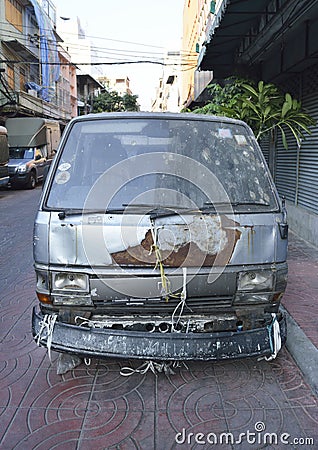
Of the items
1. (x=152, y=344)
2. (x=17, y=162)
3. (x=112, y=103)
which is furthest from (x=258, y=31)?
(x=112, y=103)

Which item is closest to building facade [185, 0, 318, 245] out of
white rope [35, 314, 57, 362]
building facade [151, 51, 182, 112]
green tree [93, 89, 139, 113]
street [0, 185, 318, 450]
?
street [0, 185, 318, 450]

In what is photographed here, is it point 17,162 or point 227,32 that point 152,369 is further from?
point 17,162

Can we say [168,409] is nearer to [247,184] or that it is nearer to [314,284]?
[247,184]

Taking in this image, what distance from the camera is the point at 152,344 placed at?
318cm

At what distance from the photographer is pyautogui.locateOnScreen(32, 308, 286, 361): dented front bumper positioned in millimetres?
3170

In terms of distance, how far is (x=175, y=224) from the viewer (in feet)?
10.7

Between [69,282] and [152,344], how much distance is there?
737 mm

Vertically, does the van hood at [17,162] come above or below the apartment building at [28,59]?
below

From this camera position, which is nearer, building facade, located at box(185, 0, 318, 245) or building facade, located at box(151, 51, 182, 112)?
building facade, located at box(185, 0, 318, 245)

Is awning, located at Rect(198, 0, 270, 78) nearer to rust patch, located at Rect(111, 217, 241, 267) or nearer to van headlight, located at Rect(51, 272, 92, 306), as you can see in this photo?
rust patch, located at Rect(111, 217, 241, 267)

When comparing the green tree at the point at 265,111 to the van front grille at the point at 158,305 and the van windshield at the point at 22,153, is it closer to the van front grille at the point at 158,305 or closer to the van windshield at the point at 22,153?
the van front grille at the point at 158,305

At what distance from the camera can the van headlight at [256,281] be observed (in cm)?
335

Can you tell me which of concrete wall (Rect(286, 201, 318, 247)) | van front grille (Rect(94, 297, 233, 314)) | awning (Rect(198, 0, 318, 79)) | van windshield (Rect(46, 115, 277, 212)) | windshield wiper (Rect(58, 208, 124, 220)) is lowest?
concrete wall (Rect(286, 201, 318, 247))

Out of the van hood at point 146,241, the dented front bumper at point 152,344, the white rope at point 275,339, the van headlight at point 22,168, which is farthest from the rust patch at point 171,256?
the van headlight at point 22,168
